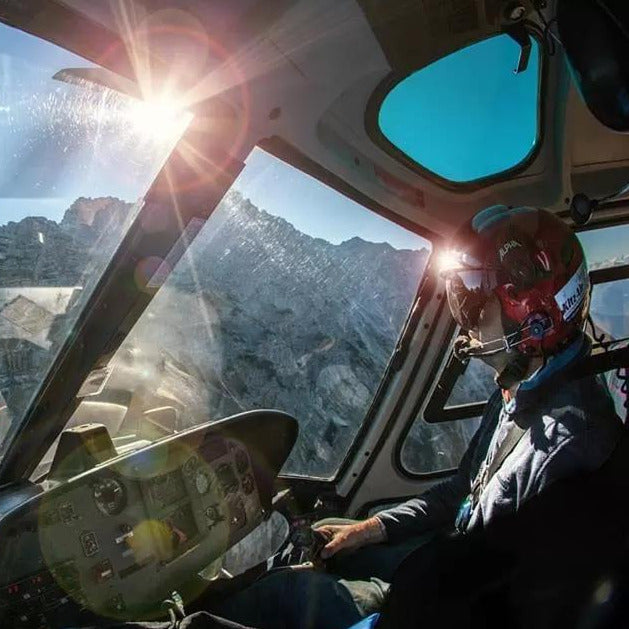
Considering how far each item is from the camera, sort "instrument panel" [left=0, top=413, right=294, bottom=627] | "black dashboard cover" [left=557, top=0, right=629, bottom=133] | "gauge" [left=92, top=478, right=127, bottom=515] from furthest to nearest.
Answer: "gauge" [left=92, top=478, right=127, bottom=515], "instrument panel" [left=0, top=413, right=294, bottom=627], "black dashboard cover" [left=557, top=0, right=629, bottom=133]

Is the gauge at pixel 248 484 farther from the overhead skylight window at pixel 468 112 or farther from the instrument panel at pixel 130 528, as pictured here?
the overhead skylight window at pixel 468 112

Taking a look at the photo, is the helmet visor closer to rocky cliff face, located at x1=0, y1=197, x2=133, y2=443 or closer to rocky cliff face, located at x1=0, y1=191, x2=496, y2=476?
rocky cliff face, located at x1=0, y1=191, x2=496, y2=476

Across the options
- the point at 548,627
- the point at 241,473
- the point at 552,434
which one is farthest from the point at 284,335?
the point at 548,627

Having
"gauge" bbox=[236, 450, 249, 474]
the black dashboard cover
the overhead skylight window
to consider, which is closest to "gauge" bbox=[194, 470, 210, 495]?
"gauge" bbox=[236, 450, 249, 474]

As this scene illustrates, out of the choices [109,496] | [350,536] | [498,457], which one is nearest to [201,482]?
[109,496]

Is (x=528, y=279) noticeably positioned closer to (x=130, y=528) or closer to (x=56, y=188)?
(x=56, y=188)

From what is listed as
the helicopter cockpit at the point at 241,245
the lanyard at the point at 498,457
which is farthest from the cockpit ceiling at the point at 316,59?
the lanyard at the point at 498,457

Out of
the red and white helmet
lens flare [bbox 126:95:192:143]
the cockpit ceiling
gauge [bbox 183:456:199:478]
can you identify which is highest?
the cockpit ceiling
